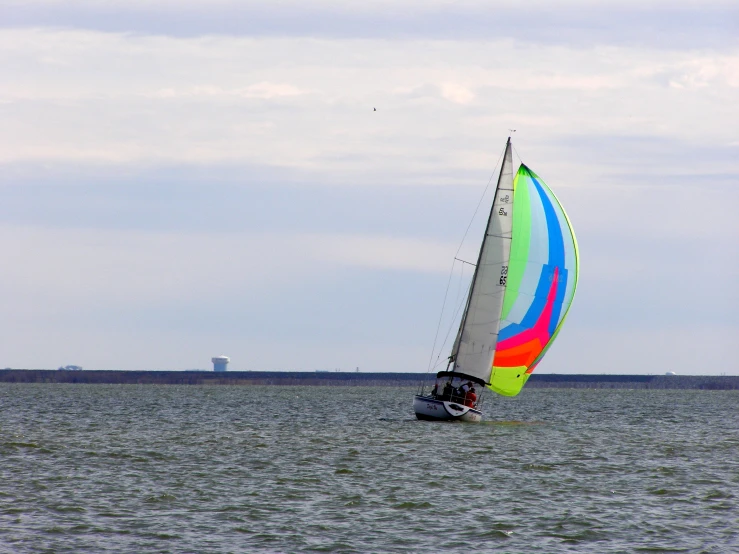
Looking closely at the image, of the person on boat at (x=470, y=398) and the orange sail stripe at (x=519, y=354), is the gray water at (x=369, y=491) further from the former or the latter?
the orange sail stripe at (x=519, y=354)

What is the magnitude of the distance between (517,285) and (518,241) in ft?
6.28

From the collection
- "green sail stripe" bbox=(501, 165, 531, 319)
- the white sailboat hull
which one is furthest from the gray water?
"green sail stripe" bbox=(501, 165, 531, 319)

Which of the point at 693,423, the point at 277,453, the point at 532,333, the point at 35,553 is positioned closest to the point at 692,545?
the point at 35,553

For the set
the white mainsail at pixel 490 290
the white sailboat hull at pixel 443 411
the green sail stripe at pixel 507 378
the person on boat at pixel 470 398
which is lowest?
the white sailboat hull at pixel 443 411

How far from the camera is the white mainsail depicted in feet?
153

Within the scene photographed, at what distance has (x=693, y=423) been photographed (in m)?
59.8

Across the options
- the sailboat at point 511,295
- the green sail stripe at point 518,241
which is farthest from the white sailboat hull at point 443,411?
the green sail stripe at point 518,241

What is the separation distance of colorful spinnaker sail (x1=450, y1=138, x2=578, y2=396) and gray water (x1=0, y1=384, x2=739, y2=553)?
10.8 ft

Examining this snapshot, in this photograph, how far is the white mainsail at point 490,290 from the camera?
153 feet

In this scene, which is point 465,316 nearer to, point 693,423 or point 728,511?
point 693,423

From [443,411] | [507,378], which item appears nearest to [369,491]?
[443,411]

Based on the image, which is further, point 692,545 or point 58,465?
point 58,465

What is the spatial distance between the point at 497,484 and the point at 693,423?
112 feet

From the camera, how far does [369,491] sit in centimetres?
2722
